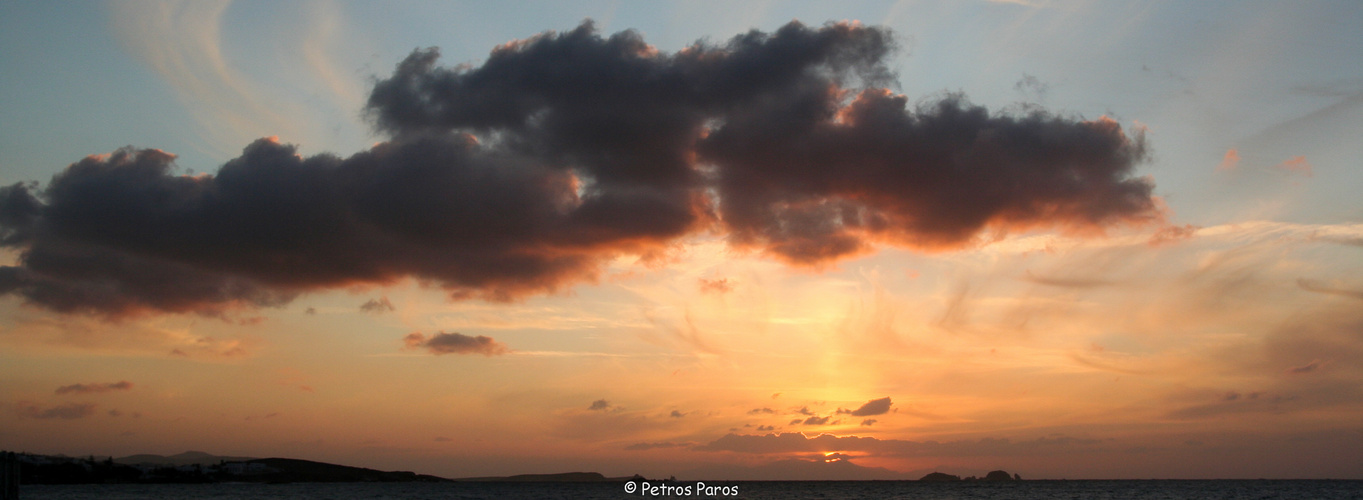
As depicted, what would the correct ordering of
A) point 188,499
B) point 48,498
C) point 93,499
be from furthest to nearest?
1. point 188,499
2. point 48,498
3. point 93,499

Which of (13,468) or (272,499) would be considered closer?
(13,468)

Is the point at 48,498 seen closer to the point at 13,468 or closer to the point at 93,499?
the point at 93,499

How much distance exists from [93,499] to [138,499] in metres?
23.8

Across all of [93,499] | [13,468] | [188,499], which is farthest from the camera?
[188,499]

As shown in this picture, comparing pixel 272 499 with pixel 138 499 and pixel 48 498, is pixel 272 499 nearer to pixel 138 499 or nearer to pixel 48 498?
pixel 138 499

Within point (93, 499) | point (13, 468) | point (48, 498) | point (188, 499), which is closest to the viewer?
point (13, 468)

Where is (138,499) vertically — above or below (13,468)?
below

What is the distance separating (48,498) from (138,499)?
666 inches

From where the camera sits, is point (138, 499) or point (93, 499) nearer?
point (93, 499)

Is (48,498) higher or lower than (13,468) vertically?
lower

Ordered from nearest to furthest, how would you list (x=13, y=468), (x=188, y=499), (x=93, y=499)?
1. (x=13, y=468)
2. (x=93, y=499)
3. (x=188, y=499)

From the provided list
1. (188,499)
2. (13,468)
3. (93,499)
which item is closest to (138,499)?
(188,499)

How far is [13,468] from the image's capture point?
68.1 metres

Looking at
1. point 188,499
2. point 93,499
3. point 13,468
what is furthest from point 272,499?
point 13,468
